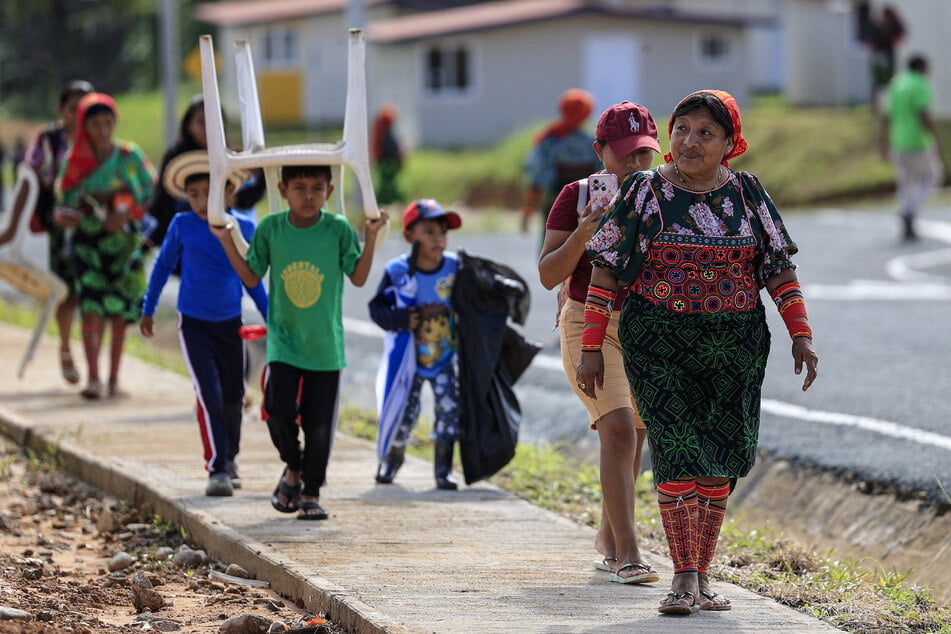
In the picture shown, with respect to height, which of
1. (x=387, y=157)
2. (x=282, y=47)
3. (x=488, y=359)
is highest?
(x=282, y=47)

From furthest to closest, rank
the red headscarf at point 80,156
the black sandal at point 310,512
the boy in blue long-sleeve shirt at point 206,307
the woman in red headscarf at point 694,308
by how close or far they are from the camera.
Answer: the red headscarf at point 80,156
the boy in blue long-sleeve shirt at point 206,307
the black sandal at point 310,512
the woman in red headscarf at point 694,308

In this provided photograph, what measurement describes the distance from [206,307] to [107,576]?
5.20 feet

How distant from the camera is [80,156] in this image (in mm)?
10102

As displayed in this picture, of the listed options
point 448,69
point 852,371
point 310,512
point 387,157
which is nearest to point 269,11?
point 448,69

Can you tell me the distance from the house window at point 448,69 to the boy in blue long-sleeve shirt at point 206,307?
109 feet

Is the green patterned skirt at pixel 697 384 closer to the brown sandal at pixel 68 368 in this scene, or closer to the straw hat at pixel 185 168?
the straw hat at pixel 185 168

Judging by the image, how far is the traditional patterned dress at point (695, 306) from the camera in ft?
17.1

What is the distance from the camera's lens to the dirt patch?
216 inches

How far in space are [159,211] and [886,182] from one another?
59.8 feet

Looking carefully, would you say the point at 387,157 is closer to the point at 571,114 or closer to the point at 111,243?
the point at 571,114

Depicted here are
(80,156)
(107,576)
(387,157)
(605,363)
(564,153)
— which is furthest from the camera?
(387,157)

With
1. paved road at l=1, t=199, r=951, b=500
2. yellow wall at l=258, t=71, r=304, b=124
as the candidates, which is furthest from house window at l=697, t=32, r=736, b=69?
paved road at l=1, t=199, r=951, b=500

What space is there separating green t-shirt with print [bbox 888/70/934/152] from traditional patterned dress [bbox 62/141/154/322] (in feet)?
35.2

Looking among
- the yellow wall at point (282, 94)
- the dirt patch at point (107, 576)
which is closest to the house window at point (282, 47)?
the yellow wall at point (282, 94)
